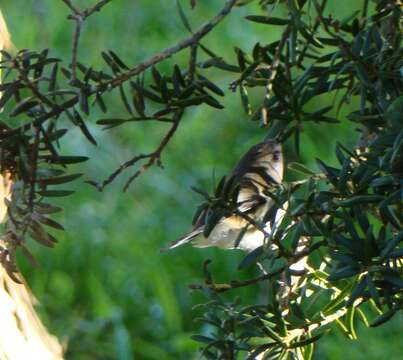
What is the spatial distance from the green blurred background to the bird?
29.7 inches

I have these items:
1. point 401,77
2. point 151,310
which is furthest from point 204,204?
point 151,310

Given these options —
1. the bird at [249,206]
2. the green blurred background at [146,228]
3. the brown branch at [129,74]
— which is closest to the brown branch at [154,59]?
the brown branch at [129,74]

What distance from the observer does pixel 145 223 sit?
3.33 meters

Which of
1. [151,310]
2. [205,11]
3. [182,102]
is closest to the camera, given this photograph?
[182,102]

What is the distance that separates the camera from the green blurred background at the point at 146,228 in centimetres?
314

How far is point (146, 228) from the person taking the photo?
10.9 ft

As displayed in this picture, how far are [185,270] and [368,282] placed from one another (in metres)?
2.28

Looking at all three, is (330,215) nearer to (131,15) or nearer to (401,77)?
(401,77)

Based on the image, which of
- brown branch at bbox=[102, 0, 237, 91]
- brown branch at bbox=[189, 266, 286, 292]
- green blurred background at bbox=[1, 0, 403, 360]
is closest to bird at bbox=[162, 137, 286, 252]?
brown branch at bbox=[189, 266, 286, 292]

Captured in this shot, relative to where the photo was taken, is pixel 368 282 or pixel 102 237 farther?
pixel 102 237

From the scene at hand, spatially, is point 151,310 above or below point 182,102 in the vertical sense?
below

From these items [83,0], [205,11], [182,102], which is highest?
[83,0]

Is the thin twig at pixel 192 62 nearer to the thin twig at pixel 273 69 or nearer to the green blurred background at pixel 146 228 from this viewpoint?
the thin twig at pixel 273 69

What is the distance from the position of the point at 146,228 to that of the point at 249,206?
1.99 meters
